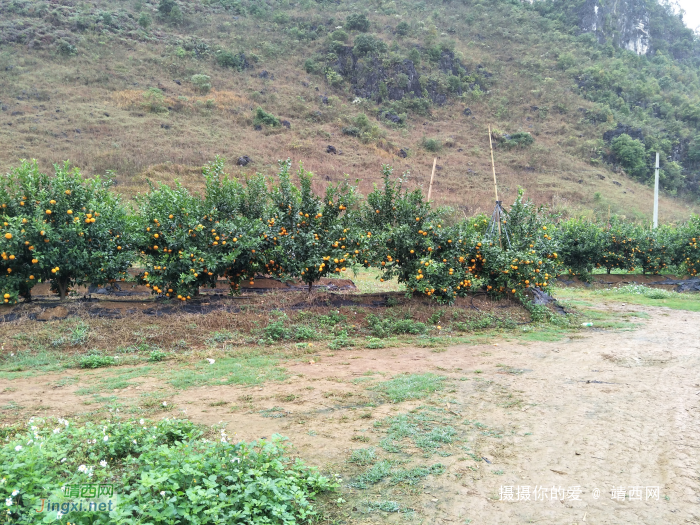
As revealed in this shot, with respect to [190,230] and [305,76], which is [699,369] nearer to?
[190,230]

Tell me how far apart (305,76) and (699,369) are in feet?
154

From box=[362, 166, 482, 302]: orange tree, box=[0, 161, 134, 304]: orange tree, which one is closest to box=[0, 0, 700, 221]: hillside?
box=[0, 161, 134, 304]: orange tree

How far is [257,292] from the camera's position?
10.6 metres

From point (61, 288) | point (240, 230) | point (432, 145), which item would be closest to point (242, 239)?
point (240, 230)

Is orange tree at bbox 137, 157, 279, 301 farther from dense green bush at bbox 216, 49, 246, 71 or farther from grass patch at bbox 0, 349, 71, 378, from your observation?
dense green bush at bbox 216, 49, 246, 71

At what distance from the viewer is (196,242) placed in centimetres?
883

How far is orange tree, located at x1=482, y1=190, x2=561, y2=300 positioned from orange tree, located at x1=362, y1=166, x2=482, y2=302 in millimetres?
408

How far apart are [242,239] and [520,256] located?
576cm

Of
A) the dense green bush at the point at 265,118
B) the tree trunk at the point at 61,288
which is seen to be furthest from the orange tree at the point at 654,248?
the dense green bush at the point at 265,118

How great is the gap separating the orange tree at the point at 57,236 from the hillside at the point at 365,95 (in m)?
16.3

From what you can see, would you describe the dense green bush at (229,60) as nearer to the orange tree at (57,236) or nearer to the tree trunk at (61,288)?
the orange tree at (57,236)

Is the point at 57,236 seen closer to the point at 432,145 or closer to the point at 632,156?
the point at 432,145

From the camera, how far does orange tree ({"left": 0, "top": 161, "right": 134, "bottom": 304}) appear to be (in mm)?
7789

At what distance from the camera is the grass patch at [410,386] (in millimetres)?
5406
